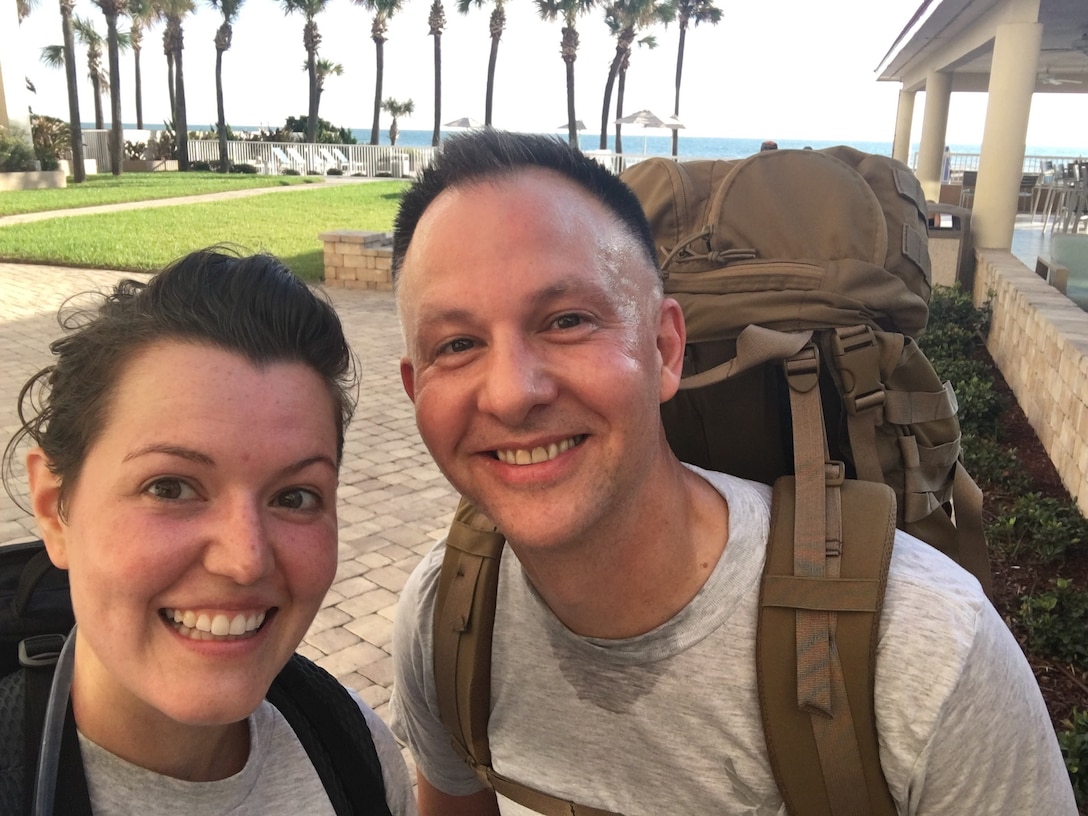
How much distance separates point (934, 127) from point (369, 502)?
14452 mm

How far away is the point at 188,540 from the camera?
1267 millimetres

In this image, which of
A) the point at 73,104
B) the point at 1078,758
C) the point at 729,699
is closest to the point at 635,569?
the point at 729,699

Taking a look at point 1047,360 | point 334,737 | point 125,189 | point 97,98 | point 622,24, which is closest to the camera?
point 334,737

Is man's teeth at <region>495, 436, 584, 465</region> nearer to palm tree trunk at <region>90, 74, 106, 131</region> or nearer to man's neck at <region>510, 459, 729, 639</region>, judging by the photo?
Answer: man's neck at <region>510, 459, 729, 639</region>

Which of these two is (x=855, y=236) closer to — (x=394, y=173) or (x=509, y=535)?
(x=509, y=535)

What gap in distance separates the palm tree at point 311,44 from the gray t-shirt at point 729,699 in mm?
42692

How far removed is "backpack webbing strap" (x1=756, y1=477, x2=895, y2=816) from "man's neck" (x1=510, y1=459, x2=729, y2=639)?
0.15 metres

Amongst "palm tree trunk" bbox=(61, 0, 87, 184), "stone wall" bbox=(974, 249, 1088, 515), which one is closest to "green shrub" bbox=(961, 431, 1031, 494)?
"stone wall" bbox=(974, 249, 1088, 515)

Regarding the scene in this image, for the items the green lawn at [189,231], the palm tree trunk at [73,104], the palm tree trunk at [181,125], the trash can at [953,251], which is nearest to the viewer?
the trash can at [953,251]

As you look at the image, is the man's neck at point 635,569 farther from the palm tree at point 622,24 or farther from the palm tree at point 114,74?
the palm tree at point 622,24

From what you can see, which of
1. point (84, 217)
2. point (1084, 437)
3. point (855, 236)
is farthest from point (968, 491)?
point (84, 217)

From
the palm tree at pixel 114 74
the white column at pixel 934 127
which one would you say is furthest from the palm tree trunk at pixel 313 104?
the white column at pixel 934 127

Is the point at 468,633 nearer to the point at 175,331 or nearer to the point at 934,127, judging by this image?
the point at 175,331

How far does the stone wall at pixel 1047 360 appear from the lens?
5156 millimetres
